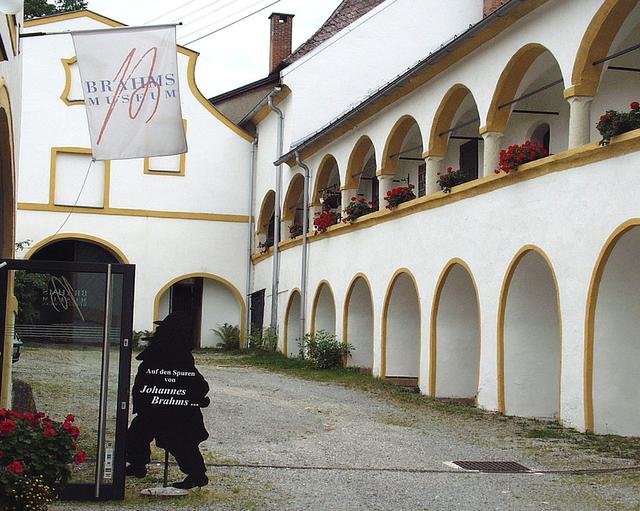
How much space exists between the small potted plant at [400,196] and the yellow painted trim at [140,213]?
12.2 meters

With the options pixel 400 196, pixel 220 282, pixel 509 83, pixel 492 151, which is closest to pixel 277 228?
pixel 220 282

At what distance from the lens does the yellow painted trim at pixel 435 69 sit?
16.3m

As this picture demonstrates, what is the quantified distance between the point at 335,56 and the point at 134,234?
824 cm

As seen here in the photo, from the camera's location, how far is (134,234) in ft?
104

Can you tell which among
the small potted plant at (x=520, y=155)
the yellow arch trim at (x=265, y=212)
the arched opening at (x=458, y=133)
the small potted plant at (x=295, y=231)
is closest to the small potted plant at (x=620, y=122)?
the small potted plant at (x=520, y=155)

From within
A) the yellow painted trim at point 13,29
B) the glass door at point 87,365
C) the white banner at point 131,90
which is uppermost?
the yellow painted trim at point 13,29

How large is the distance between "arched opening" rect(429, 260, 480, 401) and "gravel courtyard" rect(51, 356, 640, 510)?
1.57 meters

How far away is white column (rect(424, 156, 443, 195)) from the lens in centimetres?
1998

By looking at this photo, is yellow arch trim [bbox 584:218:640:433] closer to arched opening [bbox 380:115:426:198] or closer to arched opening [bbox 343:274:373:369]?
arched opening [bbox 380:115:426:198]

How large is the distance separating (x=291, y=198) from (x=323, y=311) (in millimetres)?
4707

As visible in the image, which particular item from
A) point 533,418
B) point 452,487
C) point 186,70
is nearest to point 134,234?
point 186,70

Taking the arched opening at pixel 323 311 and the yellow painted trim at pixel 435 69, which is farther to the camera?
the arched opening at pixel 323 311

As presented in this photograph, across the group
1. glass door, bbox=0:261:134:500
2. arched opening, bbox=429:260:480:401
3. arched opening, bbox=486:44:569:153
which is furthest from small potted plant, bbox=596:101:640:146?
glass door, bbox=0:261:134:500

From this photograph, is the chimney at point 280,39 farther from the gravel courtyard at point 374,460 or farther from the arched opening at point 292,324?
the gravel courtyard at point 374,460
